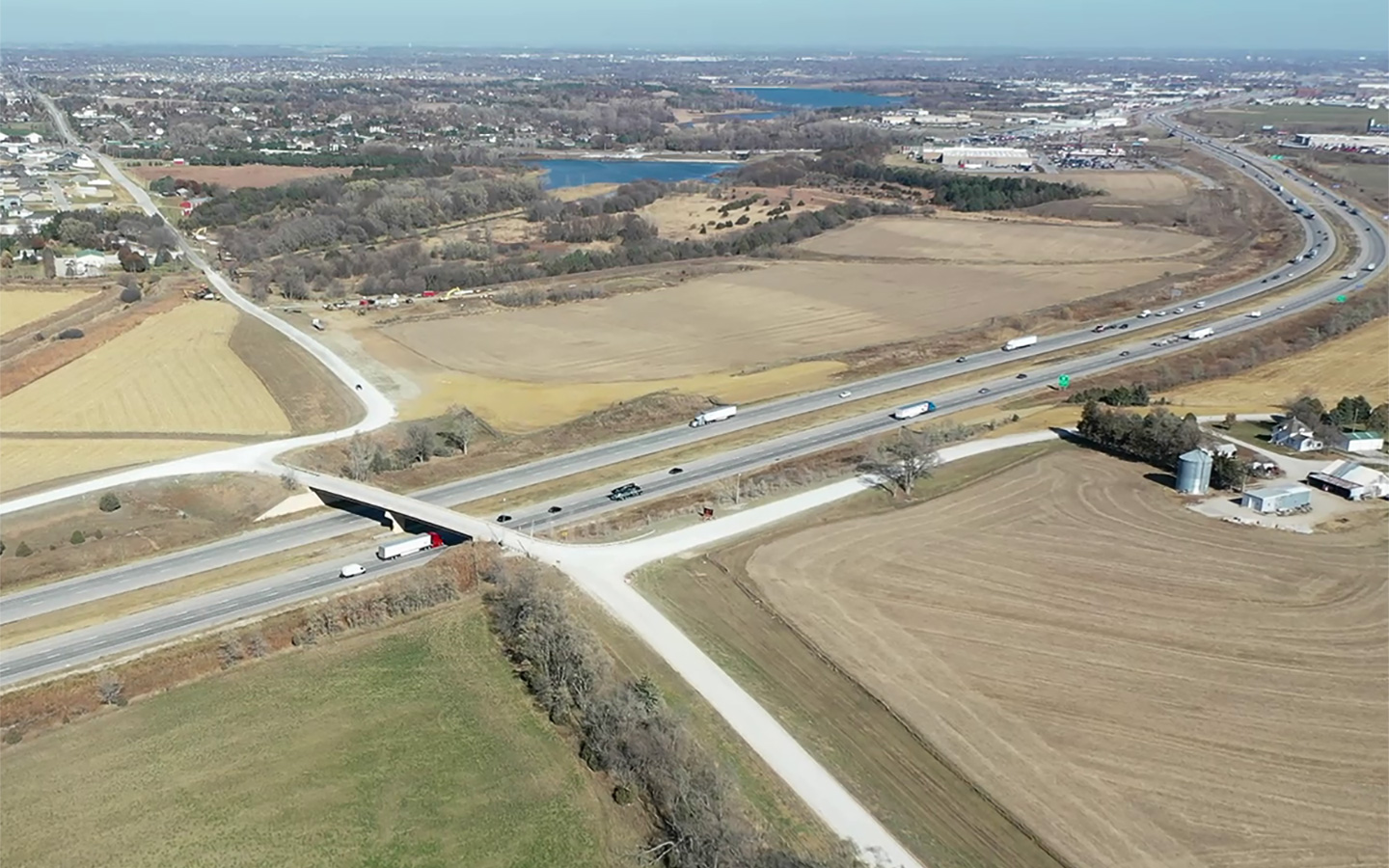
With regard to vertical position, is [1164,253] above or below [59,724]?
above

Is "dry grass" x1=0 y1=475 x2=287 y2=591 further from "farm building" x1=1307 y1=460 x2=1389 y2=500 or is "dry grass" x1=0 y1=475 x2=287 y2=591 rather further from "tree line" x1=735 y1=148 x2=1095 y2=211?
"tree line" x1=735 y1=148 x2=1095 y2=211

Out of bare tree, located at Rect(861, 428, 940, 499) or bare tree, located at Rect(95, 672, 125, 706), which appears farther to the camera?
bare tree, located at Rect(861, 428, 940, 499)

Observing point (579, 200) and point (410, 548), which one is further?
point (579, 200)

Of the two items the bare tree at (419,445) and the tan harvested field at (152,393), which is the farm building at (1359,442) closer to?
the bare tree at (419,445)

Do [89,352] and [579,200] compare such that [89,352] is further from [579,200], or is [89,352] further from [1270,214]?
[1270,214]

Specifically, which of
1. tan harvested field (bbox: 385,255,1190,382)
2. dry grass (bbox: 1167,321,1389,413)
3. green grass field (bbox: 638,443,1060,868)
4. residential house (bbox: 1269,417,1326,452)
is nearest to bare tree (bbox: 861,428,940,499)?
green grass field (bbox: 638,443,1060,868)

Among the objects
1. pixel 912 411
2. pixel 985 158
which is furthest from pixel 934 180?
pixel 912 411

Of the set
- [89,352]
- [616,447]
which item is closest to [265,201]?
[89,352]
